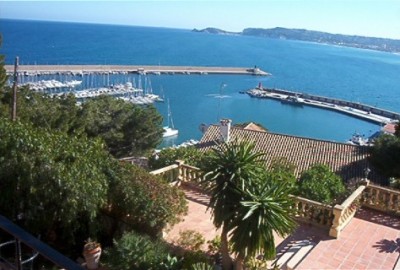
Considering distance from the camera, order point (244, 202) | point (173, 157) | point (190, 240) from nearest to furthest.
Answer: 1. point (244, 202)
2. point (190, 240)
3. point (173, 157)

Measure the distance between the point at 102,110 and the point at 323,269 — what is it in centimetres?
2512

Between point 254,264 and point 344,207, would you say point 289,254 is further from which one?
point 344,207

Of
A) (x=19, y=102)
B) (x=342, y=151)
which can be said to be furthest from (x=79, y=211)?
(x=342, y=151)

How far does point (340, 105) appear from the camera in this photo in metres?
98.7

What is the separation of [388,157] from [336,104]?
80.6m

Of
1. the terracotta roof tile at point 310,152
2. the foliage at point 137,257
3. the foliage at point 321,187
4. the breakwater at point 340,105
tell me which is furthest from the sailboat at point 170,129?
the foliage at point 137,257

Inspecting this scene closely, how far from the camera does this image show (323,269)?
26.5 feet

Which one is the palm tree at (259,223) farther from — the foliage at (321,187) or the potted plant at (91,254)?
the foliage at (321,187)

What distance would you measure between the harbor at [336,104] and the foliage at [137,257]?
8175cm

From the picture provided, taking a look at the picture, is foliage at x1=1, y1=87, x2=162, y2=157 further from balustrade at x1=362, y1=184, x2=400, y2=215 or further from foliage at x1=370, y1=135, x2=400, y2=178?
foliage at x1=370, y1=135, x2=400, y2=178

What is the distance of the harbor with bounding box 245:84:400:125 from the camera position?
284 ft

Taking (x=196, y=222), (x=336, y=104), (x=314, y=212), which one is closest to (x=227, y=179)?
(x=196, y=222)

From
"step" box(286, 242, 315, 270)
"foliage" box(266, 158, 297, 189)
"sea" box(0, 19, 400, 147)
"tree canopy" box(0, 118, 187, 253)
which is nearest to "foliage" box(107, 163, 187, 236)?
"tree canopy" box(0, 118, 187, 253)

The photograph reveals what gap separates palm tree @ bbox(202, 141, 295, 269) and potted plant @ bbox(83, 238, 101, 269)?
7.80 ft
